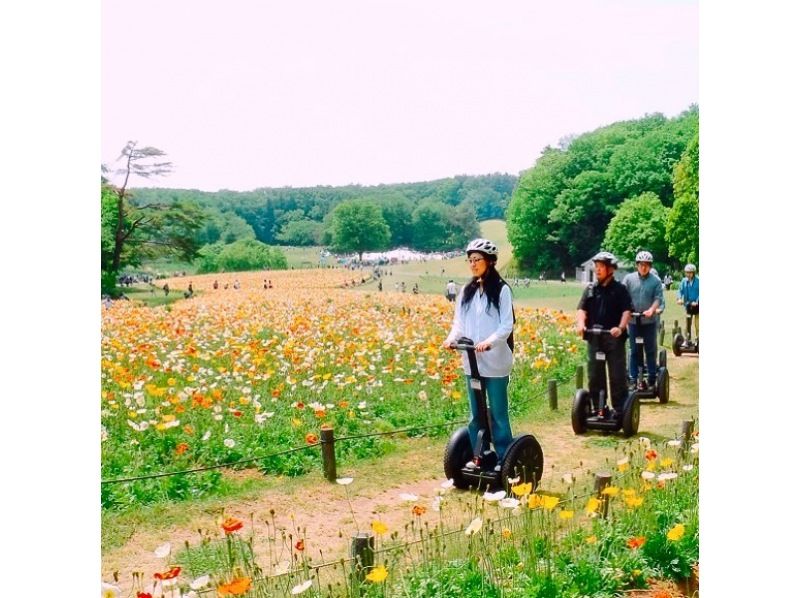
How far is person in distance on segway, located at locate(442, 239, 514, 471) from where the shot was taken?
209 inches

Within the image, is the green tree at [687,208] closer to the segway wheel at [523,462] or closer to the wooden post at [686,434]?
the wooden post at [686,434]

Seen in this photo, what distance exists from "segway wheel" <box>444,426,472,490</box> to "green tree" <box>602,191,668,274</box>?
2.03 meters

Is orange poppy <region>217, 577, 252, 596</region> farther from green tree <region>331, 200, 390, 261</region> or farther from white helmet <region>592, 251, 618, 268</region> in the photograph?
white helmet <region>592, 251, 618, 268</region>

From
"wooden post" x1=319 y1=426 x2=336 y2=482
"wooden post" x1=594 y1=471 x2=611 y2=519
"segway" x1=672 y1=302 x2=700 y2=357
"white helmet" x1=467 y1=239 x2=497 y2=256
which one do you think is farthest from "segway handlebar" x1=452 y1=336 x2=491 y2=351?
"segway" x1=672 y1=302 x2=700 y2=357

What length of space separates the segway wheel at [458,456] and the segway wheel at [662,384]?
2689 mm

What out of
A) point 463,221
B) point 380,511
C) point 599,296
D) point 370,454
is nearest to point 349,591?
point 380,511

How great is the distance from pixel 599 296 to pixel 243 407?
107 inches

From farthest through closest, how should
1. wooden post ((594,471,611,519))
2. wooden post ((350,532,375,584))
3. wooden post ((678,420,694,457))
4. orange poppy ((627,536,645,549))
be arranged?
wooden post ((678,420,694,457)), wooden post ((594,471,611,519)), orange poppy ((627,536,645,549)), wooden post ((350,532,375,584))

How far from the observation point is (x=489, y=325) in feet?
17.6

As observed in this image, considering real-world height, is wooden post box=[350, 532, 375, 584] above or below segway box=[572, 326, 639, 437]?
below

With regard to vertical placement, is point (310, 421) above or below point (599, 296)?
below

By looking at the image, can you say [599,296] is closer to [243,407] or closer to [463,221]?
[463,221]

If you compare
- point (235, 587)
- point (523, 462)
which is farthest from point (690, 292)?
point (235, 587)
